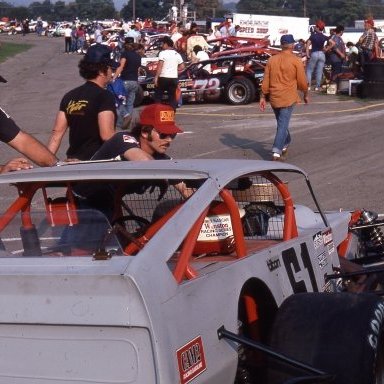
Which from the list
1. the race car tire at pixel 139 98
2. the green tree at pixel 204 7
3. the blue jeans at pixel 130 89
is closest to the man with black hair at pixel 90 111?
the blue jeans at pixel 130 89

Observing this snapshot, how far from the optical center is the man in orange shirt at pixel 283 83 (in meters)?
14.9

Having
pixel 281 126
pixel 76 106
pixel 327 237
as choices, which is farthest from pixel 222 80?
pixel 327 237

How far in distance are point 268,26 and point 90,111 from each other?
45.1 m

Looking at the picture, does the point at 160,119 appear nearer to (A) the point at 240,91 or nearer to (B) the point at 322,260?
(B) the point at 322,260

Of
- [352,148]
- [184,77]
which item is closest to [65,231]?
[352,148]

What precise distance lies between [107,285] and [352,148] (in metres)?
14.2

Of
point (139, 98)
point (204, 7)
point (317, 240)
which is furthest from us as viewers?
point (204, 7)

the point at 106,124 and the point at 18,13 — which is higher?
the point at 106,124

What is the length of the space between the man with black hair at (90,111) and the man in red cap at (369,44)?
2039 cm

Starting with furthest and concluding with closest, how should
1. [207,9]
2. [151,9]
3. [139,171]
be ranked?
[151,9], [207,9], [139,171]

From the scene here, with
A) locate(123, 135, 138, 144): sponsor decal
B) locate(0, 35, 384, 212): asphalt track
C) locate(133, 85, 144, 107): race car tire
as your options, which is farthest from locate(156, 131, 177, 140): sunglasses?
locate(133, 85, 144, 107): race car tire

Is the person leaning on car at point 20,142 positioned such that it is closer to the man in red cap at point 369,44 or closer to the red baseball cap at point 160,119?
the red baseball cap at point 160,119

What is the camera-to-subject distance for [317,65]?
28.2m

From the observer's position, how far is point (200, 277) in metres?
4.04
